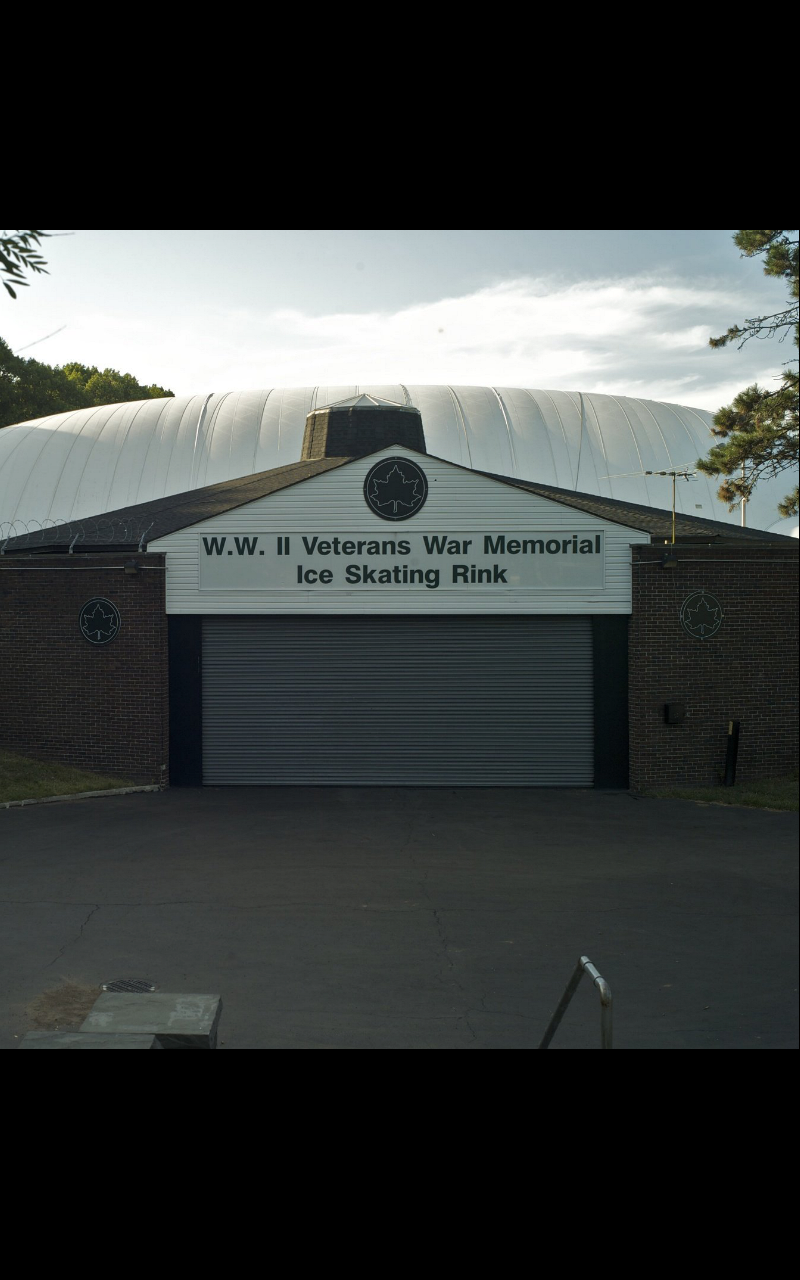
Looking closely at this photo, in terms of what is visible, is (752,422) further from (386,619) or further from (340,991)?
(340,991)

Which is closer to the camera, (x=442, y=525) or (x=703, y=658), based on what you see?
(x=703, y=658)

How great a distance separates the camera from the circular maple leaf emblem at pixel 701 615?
1563 centimetres

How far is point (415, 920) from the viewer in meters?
8.71

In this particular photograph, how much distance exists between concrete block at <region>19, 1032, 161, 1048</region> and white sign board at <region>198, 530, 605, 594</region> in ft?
37.1

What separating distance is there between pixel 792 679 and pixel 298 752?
754 cm

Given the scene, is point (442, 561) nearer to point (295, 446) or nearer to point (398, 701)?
point (398, 701)

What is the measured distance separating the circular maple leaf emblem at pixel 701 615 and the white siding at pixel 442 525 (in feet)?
2.95

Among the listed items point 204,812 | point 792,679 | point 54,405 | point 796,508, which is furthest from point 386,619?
point 54,405

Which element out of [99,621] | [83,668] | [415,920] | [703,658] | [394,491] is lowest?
[415,920]

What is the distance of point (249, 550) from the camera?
16.2 metres

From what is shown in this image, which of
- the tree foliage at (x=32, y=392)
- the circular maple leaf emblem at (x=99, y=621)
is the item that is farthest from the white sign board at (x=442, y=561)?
the tree foliage at (x=32, y=392)

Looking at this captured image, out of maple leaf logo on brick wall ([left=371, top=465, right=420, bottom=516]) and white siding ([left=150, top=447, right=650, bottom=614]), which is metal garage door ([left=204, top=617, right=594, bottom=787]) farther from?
maple leaf logo on brick wall ([left=371, top=465, right=420, bottom=516])

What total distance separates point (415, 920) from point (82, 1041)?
13.9 ft

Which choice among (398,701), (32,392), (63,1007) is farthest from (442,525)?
(32,392)
